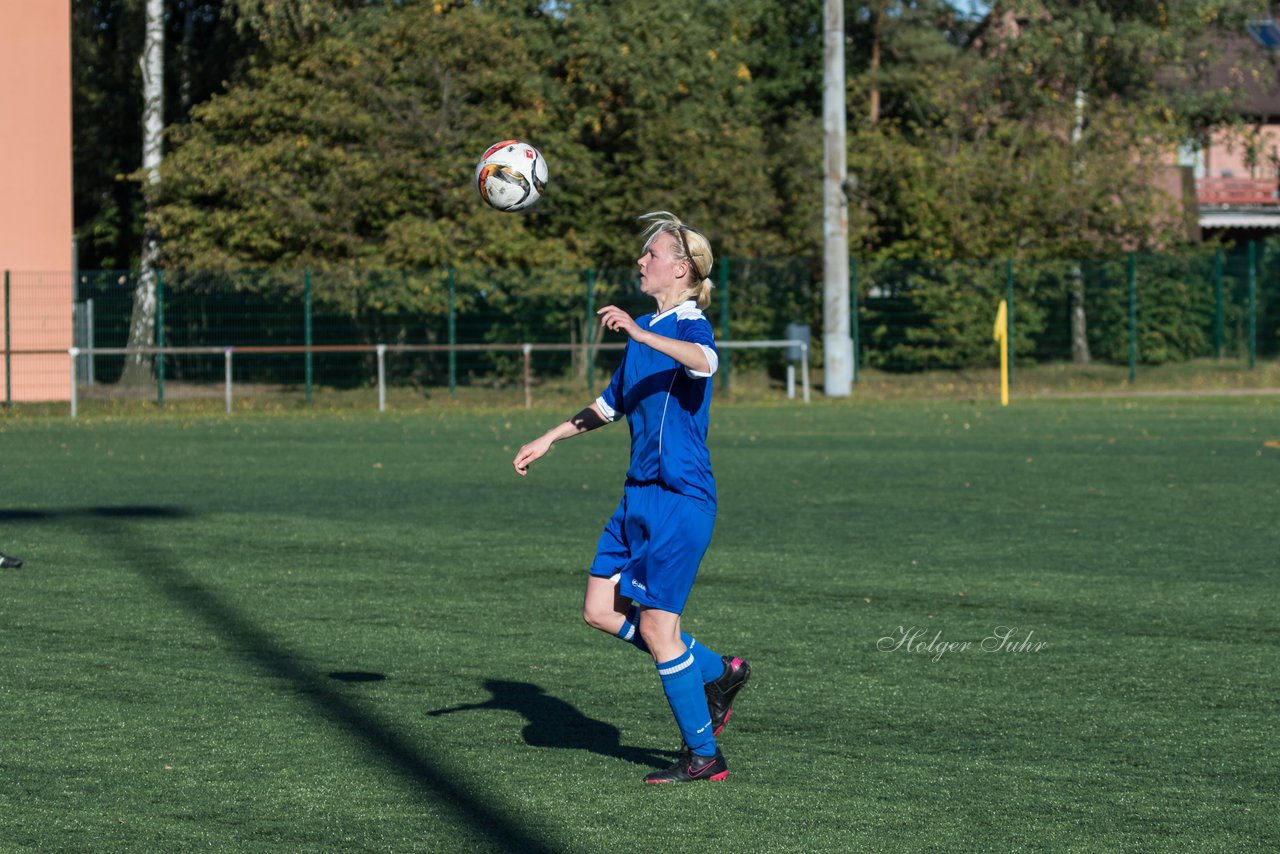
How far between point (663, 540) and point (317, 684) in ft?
8.12

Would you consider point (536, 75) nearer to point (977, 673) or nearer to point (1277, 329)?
point (1277, 329)

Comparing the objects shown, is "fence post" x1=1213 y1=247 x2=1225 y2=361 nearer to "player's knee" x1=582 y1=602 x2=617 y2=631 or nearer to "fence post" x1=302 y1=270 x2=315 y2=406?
"fence post" x1=302 y1=270 x2=315 y2=406

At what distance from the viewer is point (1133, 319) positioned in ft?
A: 119

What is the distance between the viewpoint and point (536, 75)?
1428 inches

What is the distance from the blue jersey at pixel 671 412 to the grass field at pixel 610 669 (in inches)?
41.0

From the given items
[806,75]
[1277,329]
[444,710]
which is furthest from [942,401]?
[444,710]

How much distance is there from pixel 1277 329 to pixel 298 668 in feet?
110

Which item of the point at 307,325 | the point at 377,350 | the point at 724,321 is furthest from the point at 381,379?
the point at 724,321

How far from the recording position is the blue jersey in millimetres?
6070

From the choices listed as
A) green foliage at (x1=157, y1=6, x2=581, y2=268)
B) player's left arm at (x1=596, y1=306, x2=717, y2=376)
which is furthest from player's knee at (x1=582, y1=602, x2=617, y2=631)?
green foliage at (x1=157, y1=6, x2=581, y2=268)

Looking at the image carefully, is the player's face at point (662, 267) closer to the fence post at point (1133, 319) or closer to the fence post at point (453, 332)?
the fence post at point (453, 332)

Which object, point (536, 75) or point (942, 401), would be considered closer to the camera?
point (942, 401)
